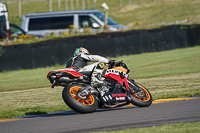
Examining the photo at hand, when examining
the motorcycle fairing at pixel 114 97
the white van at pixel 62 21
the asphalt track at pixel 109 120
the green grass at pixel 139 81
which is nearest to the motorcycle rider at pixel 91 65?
the motorcycle fairing at pixel 114 97

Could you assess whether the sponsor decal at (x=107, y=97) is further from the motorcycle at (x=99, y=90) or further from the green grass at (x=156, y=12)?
the green grass at (x=156, y=12)

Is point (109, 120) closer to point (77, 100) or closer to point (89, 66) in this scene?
point (77, 100)

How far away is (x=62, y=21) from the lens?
20.6 metres

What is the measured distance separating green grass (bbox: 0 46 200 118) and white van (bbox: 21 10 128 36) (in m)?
2.85

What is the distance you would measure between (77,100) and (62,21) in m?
14.3

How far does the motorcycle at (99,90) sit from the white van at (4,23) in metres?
13.7

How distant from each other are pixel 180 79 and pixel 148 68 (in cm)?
387

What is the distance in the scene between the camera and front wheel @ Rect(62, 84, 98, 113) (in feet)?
21.3

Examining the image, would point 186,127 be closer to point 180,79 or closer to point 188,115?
point 188,115

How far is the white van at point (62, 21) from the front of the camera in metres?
19.9

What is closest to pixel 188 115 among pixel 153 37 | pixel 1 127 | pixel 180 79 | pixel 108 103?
pixel 108 103

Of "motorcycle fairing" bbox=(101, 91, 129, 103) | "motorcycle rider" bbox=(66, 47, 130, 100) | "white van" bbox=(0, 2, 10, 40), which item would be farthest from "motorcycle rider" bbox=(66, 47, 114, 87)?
"white van" bbox=(0, 2, 10, 40)

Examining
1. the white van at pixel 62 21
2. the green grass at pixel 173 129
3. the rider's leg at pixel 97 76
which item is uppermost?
the white van at pixel 62 21

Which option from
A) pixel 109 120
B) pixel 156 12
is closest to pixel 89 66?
pixel 109 120
